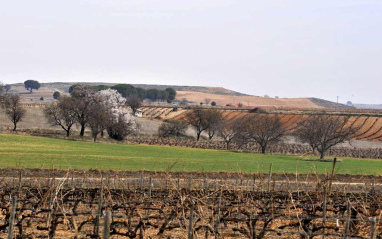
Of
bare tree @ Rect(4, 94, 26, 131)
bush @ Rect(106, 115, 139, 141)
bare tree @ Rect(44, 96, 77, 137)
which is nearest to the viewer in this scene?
bare tree @ Rect(44, 96, 77, 137)

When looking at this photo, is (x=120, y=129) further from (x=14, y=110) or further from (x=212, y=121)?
(x=212, y=121)

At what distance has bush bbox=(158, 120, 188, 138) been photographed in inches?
4815

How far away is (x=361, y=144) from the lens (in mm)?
115625

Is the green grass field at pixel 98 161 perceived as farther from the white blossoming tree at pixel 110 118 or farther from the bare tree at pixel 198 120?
the bare tree at pixel 198 120

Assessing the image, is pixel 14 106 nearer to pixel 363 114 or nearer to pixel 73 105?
pixel 73 105

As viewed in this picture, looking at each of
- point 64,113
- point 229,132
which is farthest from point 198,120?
point 64,113

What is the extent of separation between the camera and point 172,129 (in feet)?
407

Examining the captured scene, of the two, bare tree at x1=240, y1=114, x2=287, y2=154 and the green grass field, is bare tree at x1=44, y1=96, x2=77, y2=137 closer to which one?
the green grass field


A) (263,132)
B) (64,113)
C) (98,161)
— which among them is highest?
(64,113)

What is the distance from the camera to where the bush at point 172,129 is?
401ft

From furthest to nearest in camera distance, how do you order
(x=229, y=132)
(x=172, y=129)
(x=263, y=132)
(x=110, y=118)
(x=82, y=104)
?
(x=172, y=129) < (x=229, y=132) < (x=82, y=104) < (x=110, y=118) < (x=263, y=132)

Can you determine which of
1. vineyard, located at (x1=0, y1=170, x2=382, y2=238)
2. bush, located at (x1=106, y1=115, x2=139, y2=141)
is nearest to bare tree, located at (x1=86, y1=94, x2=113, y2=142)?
bush, located at (x1=106, y1=115, x2=139, y2=141)

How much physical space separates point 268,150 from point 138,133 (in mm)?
28871

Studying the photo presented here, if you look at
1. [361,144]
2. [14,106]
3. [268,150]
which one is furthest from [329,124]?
Result: [14,106]
